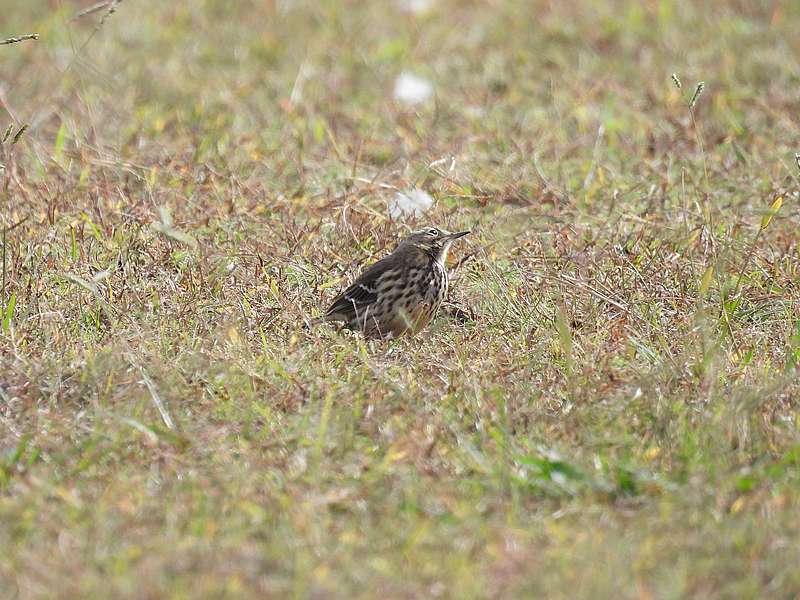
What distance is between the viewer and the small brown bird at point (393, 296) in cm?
623

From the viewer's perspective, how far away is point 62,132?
8227 millimetres

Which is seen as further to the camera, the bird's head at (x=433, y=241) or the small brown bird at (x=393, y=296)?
the bird's head at (x=433, y=241)

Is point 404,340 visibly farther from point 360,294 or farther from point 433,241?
point 433,241

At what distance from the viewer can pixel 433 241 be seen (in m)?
6.55

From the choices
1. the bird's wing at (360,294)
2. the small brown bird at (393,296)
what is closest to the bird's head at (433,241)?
the small brown bird at (393,296)

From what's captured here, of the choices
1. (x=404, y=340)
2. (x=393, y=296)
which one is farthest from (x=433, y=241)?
(x=404, y=340)

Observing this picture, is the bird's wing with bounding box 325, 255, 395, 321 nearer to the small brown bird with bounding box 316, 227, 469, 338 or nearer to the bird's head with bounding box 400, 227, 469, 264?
the small brown bird with bounding box 316, 227, 469, 338

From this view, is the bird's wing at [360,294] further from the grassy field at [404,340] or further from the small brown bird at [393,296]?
the grassy field at [404,340]

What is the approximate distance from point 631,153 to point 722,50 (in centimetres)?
216

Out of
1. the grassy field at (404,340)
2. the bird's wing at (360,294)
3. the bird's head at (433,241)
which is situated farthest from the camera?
the bird's head at (433,241)

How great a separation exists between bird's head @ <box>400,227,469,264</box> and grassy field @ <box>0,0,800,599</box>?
23 cm

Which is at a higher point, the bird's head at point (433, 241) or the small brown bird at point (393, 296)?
the bird's head at point (433, 241)

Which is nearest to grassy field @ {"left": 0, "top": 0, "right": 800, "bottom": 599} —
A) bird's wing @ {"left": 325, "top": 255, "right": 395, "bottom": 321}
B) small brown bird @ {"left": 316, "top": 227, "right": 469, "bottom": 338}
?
small brown bird @ {"left": 316, "top": 227, "right": 469, "bottom": 338}

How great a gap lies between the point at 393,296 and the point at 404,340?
0.22 metres
